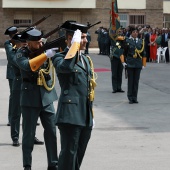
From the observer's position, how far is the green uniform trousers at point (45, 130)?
7914mm

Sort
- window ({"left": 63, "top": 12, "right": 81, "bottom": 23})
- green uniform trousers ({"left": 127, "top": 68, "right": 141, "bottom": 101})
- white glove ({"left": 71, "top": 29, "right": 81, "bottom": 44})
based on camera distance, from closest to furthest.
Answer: white glove ({"left": 71, "top": 29, "right": 81, "bottom": 44})
green uniform trousers ({"left": 127, "top": 68, "right": 141, "bottom": 101})
window ({"left": 63, "top": 12, "right": 81, "bottom": 23})

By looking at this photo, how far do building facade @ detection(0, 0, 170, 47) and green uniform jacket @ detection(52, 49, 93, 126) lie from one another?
1536 inches

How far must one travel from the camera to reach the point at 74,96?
652 cm

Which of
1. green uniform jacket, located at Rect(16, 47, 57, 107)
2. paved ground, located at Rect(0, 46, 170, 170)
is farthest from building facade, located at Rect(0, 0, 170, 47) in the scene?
green uniform jacket, located at Rect(16, 47, 57, 107)

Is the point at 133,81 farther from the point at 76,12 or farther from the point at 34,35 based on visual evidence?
the point at 76,12

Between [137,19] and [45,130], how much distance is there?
41.1 metres

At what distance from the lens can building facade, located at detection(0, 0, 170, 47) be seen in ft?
150

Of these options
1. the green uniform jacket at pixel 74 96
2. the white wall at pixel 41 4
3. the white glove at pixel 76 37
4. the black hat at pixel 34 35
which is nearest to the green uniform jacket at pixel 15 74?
the black hat at pixel 34 35

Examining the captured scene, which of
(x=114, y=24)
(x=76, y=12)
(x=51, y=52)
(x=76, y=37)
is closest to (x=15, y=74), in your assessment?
(x=51, y=52)

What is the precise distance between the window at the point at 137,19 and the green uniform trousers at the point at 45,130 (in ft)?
133

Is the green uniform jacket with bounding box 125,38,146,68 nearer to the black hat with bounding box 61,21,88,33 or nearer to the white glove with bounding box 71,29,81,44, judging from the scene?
the black hat with bounding box 61,21,88,33

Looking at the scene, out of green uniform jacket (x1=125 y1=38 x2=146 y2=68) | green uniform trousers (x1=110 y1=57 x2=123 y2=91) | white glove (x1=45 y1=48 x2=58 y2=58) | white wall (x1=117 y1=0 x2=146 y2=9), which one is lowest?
green uniform trousers (x1=110 y1=57 x2=123 y2=91)

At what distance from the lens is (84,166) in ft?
27.8

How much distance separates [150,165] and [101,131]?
2849mm
